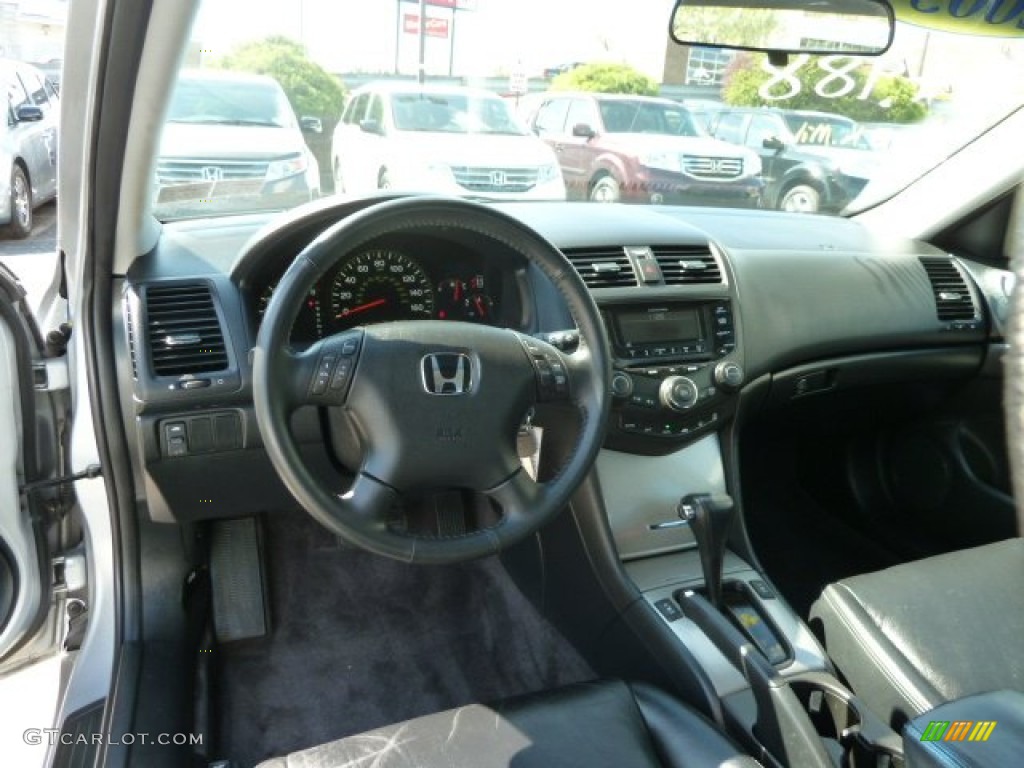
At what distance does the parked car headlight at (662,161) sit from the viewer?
3.69 m

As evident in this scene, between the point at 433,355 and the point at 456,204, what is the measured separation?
282 mm

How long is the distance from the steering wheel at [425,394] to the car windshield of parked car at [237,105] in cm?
76

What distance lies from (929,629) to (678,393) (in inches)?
32.2

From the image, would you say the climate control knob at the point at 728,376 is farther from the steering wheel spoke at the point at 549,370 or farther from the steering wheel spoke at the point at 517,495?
the steering wheel spoke at the point at 517,495

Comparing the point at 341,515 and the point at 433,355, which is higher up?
the point at 433,355

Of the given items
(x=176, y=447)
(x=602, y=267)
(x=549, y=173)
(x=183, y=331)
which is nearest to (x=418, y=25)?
(x=549, y=173)

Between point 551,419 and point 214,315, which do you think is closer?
point 214,315

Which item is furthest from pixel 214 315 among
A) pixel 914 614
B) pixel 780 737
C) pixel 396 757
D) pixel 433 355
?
pixel 914 614

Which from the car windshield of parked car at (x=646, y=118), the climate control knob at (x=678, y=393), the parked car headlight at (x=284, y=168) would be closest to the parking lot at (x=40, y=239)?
the parked car headlight at (x=284, y=168)

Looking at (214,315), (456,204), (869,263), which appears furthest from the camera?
(869,263)

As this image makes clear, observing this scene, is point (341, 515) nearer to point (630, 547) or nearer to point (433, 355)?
point (433, 355)

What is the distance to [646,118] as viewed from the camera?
4.25m

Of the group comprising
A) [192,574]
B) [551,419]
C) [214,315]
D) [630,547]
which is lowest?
[192,574]

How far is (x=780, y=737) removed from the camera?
1699 millimetres
